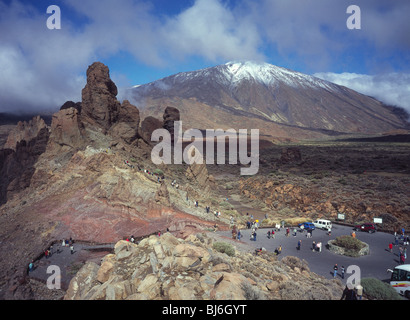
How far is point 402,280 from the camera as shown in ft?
32.4

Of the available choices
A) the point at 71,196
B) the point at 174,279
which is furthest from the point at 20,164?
the point at 174,279

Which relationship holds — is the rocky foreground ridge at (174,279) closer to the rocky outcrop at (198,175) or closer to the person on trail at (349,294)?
the person on trail at (349,294)

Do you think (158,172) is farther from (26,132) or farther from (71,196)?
(26,132)

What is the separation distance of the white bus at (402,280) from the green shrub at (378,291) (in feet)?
4.27

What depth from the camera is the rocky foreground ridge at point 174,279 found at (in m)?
6.75

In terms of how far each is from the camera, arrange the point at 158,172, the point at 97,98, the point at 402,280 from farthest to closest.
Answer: the point at 97,98, the point at 158,172, the point at 402,280

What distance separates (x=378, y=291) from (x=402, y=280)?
2164 millimetres

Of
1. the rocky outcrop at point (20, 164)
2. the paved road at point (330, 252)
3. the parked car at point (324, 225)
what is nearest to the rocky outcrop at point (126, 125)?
the rocky outcrop at point (20, 164)

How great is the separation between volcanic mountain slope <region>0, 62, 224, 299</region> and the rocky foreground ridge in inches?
249

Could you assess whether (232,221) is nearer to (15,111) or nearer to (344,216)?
(344,216)

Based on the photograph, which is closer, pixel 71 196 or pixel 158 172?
pixel 71 196

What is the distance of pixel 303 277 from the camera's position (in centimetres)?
1094

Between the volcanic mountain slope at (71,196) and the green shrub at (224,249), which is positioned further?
the volcanic mountain slope at (71,196)

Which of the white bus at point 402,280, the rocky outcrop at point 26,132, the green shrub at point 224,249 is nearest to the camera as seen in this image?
the white bus at point 402,280
